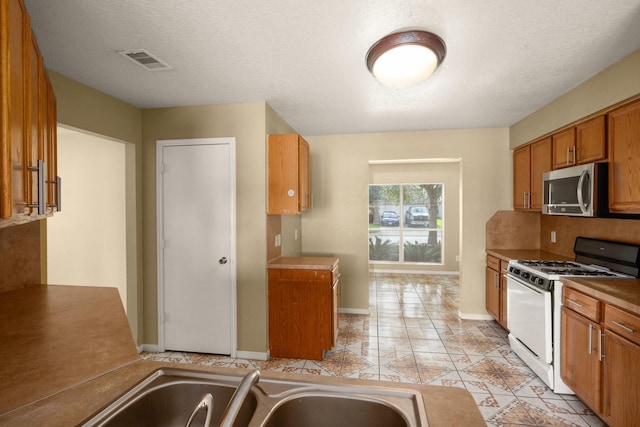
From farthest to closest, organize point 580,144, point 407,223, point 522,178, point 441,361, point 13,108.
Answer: point 407,223
point 522,178
point 441,361
point 580,144
point 13,108

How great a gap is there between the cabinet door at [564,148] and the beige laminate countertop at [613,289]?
1078 millimetres

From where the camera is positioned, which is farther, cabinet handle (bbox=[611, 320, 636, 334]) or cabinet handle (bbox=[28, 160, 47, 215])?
cabinet handle (bbox=[611, 320, 636, 334])

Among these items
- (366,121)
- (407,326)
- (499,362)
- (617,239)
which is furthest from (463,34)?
(407,326)

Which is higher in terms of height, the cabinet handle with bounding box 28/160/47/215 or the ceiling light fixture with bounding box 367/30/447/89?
the ceiling light fixture with bounding box 367/30/447/89

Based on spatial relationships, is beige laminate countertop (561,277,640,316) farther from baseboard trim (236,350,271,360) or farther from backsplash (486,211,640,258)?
baseboard trim (236,350,271,360)

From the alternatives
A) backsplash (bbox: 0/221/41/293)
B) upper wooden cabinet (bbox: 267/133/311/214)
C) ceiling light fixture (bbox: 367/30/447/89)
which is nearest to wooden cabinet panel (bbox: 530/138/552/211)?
ceiling light fixture (bbox: 367/30/447/89)

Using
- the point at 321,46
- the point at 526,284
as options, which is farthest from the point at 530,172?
the point at 321,46

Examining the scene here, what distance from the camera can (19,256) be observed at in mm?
1828

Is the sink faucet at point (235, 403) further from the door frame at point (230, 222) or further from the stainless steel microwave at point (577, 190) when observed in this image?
the stainless steel microwave at point (577, 190)

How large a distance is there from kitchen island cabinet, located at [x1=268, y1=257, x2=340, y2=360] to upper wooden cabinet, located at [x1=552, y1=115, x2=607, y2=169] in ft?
7.68

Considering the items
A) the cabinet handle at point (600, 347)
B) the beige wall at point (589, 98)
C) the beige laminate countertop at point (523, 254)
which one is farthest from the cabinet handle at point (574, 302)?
the beige wall at point (589, 98)

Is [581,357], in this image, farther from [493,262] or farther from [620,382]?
[493,262]

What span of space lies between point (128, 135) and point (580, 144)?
411 cm

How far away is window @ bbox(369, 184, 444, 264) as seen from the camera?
6977 mm
